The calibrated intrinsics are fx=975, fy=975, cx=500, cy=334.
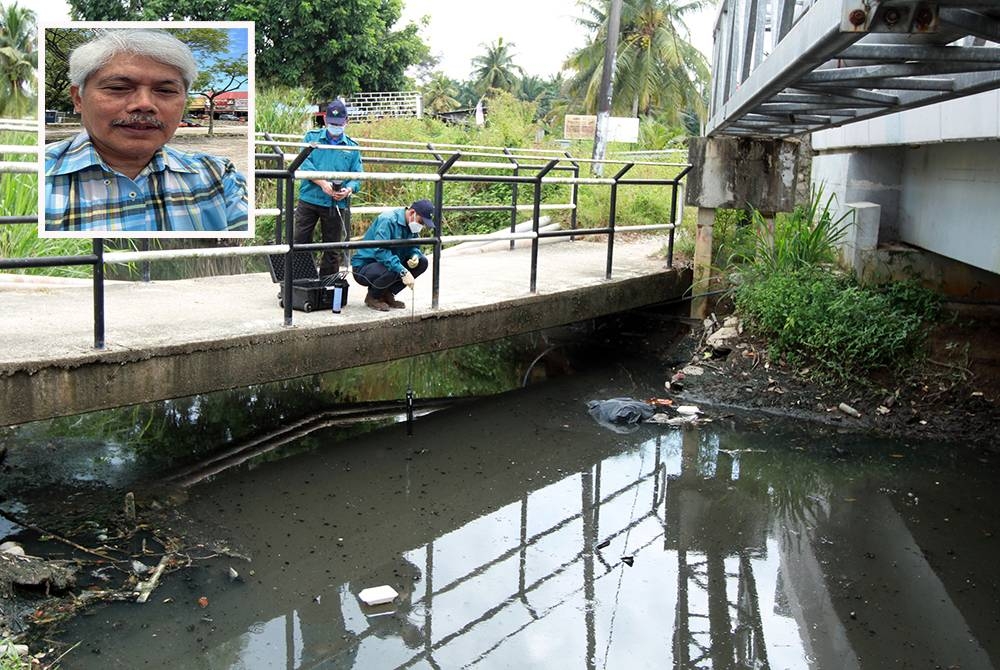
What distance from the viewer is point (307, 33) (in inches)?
984

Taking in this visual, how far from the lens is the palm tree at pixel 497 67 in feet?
189

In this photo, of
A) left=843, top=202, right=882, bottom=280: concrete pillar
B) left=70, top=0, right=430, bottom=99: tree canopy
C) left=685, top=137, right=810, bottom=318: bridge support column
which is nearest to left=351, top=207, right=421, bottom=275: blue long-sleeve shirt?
left=685, top=137, right=810, bottom=318: bridge support column

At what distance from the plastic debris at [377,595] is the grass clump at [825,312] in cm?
477

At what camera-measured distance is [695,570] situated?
16.2ft

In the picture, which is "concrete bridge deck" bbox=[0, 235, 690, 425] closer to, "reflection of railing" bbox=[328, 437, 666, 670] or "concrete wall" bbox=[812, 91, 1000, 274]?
"reflection of railing" bbox=[328, 437, 666, 670]

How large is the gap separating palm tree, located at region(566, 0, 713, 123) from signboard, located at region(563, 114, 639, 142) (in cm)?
1064

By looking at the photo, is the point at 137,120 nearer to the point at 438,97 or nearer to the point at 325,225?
the point at 325,225

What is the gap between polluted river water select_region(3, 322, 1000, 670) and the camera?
4082 millimetres

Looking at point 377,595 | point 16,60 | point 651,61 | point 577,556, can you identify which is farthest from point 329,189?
point 651,61

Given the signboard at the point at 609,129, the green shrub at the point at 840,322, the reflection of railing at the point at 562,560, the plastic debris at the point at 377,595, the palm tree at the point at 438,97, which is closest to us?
the reflection of railing at the point at 562,560

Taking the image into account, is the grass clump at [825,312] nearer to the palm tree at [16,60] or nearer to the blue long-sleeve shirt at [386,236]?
the blue long-sleeve shirt at [386,236]

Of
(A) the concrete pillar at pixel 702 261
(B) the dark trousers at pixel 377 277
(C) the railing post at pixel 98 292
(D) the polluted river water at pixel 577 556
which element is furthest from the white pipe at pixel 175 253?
(A) the concrete pillar at pixel 702 261

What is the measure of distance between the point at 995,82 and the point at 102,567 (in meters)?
4.52

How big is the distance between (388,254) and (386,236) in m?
0.12
